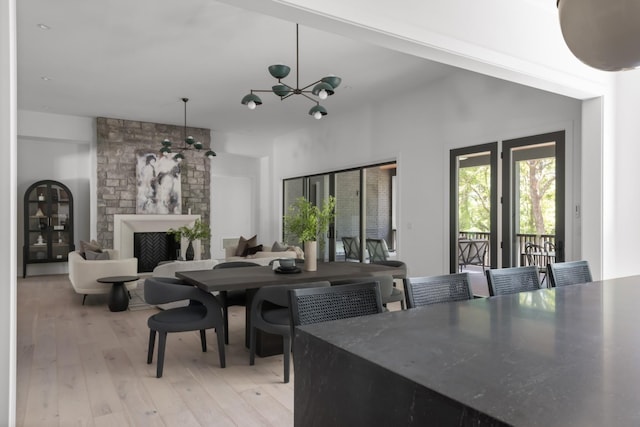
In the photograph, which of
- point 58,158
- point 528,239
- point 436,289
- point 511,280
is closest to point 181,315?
point 436,289

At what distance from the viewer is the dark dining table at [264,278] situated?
3266 mm

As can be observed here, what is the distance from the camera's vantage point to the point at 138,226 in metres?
8.77

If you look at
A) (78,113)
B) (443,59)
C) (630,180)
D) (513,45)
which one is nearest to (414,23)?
(443,59)

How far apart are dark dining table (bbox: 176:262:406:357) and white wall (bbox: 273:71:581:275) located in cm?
242

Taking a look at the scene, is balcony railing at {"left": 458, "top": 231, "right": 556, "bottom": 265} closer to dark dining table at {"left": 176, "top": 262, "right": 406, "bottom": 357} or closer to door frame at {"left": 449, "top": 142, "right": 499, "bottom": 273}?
door frame at {"left": 449, "top": 142, "right": 499, "bottom": 273}

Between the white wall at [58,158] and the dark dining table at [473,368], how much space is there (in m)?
8.52

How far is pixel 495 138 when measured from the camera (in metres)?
5.55

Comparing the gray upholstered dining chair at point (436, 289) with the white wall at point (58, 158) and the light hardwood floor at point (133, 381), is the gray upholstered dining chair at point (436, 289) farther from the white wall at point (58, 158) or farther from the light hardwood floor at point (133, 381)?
the white wall at point (58, 158)

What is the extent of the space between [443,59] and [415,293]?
2.13m

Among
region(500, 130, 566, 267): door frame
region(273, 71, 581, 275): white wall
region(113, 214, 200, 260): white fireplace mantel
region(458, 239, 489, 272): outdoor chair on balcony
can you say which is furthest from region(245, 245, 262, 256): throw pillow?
region(500, 130, 566, 267): door frame

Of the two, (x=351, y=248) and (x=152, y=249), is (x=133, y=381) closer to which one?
(x=351, y=248)

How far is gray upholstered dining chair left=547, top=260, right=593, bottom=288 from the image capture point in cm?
270

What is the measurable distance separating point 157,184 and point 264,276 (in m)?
6.11

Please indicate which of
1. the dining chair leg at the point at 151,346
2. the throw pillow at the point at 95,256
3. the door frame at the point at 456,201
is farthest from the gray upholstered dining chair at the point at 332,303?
the throw pillow at the point at 95,256
